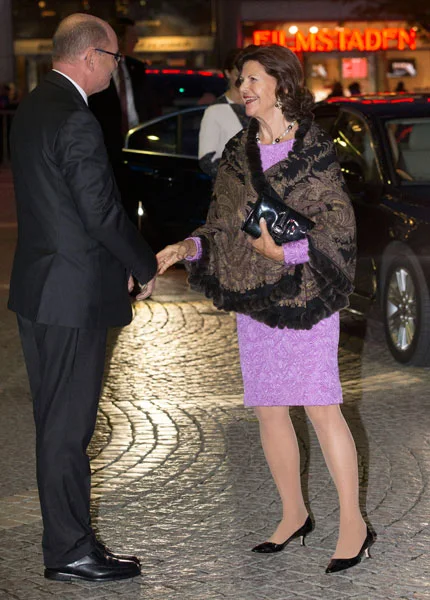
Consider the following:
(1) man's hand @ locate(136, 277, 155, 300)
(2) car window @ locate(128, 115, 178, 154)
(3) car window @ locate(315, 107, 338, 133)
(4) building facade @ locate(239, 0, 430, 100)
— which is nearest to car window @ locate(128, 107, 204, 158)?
(2) car window @ locate(128, 115, 178, 154)

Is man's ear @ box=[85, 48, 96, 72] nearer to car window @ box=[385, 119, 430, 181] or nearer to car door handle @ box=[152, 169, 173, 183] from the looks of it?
car window @ box=[385, 119, 430, 181]

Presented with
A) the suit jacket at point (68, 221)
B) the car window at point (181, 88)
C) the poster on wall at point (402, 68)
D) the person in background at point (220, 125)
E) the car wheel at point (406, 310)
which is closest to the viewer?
the suit jacket at point (68, 221)

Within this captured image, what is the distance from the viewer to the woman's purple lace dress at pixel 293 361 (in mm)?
5203

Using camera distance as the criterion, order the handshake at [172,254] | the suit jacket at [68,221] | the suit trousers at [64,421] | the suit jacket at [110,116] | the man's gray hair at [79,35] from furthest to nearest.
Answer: the suit jacket at [110,116], the handshake at [172,254], the suit trousers at [64,421], the man's gray hair at [79,35], the suit jacket at [68,221]

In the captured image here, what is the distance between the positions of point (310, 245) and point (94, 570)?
4.68ft

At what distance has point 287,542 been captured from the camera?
5477 mm

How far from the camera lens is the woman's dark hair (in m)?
5.22

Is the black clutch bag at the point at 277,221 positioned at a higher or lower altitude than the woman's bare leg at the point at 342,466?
higher

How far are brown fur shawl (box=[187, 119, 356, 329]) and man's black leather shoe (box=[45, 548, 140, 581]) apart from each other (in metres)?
1.04

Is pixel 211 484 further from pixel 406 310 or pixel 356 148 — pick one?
pixel 356 148

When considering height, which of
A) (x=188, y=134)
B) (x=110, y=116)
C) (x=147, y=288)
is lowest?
(x=147, y=288)

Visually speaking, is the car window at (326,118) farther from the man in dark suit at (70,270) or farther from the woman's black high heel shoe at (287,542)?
the man in dark suit at (70,270)

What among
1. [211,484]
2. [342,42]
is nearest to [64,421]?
[211,484]

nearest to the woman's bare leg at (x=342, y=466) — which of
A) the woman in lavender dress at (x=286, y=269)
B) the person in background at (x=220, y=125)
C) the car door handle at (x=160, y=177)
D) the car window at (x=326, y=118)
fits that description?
the woman in lavender dress at (x=286, y=269)
